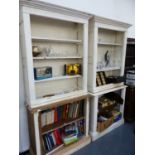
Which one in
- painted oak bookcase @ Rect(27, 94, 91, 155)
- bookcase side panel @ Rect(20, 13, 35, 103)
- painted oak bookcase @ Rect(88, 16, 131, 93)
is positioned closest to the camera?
bookcase side panel @ Rect(20, 13, 35, 103)

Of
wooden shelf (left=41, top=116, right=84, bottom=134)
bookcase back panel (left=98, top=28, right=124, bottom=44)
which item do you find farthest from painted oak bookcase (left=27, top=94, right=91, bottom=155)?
bookcase back panel (left=98, top=28, right=124, bottom=44)

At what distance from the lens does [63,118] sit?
1.99 meters

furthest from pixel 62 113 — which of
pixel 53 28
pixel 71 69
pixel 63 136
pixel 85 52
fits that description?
pixel 53 28

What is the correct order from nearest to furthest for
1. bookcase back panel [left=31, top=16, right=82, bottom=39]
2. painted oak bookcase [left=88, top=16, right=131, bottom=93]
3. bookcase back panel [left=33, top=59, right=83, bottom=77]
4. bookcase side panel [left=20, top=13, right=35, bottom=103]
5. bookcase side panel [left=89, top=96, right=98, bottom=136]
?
bookcase side panel [left=20, top=13, right=35, bottom=103], bookcase back panel [left=31, top=16, right=82, bottom=39], bookcase back panel [left=33, top=59, right=83, bottom=77], painted oak bookcase [left=88, top=16, right=131, bottom=93], bookcase side panel [left=89, top=96, right=98, bottom=136]

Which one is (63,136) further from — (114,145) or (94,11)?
(94,11)

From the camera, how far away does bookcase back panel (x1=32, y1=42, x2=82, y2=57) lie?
1.81 meters

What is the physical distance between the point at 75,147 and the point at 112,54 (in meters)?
1.92

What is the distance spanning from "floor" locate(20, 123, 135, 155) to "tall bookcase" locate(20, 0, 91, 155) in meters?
0.14

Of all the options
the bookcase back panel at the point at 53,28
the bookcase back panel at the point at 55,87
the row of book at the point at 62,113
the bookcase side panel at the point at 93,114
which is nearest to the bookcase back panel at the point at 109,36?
the bookcase back panel at the point at 53,28

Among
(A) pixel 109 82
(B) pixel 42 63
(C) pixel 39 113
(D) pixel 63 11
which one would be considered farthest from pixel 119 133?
(D) pixel 63 11

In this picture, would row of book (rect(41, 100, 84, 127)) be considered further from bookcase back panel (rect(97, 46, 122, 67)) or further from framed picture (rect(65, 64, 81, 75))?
bookcase back panel (rect(97, 46, 122, 67))

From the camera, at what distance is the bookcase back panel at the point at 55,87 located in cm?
191

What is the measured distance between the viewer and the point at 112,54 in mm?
2713
